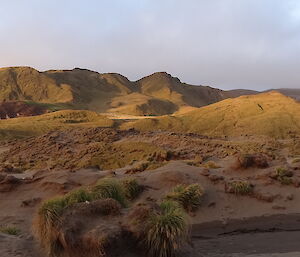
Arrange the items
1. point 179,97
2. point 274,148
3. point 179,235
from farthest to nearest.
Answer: point 179,97, point 274,148, point 179,235

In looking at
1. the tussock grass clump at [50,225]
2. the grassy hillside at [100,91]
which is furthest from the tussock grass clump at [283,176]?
the grassy hillside at [100,91]

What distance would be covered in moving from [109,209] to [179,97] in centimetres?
15176

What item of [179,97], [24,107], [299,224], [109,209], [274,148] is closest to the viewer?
[109,209]

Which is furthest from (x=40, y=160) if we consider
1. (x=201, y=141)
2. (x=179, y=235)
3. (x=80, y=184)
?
(x=179, y=235)

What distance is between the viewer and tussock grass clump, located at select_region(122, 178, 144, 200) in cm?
1723

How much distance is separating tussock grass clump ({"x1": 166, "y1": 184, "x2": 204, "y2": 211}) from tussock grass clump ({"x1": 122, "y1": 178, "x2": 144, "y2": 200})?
175 cm

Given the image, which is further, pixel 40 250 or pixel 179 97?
pixel 179 97

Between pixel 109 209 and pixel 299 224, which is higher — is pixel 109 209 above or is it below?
above

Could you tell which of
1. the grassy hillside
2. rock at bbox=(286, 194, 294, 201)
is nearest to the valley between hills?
rock at bbox=(286, 194, 294, 201)

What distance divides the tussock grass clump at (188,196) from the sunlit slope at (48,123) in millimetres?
41312

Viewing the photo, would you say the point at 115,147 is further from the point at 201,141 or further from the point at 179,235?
the point at 179,235

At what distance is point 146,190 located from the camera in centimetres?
1780

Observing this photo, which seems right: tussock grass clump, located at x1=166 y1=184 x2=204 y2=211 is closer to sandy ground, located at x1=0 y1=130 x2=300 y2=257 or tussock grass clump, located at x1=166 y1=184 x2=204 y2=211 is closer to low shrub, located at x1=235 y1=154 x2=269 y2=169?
sandy ground, located at x1=0 y1=130 x2=300 y2=257

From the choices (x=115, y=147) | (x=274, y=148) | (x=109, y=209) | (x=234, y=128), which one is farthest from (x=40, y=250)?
(x=234, y=128)
